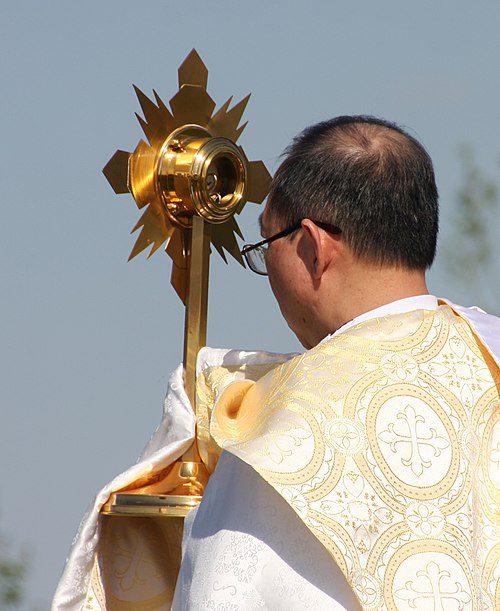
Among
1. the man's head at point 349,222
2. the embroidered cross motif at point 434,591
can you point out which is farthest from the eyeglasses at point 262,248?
the embroidered cross motif at point 434,591

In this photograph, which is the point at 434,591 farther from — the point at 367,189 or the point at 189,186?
the point at 189,186

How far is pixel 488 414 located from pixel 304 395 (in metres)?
0.38

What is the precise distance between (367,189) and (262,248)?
346 millimetres

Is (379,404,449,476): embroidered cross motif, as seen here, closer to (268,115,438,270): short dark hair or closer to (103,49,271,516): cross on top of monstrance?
(268,115,438,270): short dark hair

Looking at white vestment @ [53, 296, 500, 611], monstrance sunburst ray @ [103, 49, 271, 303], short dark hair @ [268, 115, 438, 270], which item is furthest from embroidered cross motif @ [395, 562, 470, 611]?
monstrance sunburst ray @ [103, 49, 271, 303]

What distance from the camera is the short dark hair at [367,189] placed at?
9.37 ft

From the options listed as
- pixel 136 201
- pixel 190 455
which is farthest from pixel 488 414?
pixel 136 201

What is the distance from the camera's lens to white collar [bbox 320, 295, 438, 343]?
2.84 metres

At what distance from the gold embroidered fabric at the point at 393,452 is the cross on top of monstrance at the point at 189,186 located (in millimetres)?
614

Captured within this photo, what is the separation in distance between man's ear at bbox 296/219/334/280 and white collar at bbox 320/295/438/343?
12cm

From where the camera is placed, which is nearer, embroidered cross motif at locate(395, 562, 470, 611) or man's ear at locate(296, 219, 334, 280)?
embroidered cross motif at locate(395, 562, 470, 611)

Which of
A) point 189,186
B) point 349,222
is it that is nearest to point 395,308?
point 349,222

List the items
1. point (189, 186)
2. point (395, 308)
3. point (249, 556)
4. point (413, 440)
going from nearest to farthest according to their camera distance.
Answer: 1. point (249, 556)
2. point (413, 440)
3. point (395, 308)
4. point (189, 186)

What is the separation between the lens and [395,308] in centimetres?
284
